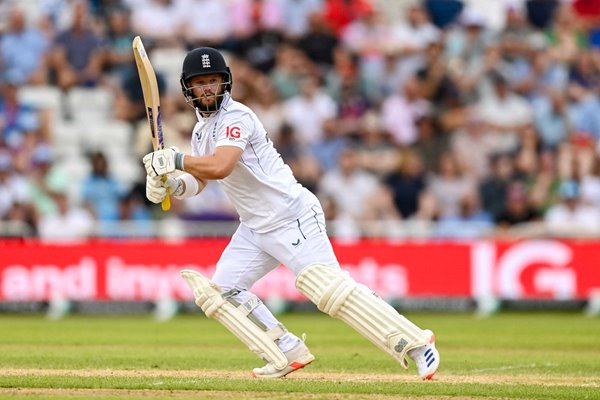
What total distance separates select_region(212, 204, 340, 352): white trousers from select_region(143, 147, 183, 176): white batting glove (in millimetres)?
837

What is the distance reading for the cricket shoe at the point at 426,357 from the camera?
780 centimetres

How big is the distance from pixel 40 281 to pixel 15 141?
108 inches

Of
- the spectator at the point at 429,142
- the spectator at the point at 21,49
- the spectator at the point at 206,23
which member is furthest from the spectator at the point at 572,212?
the spectator at the point at 21,49

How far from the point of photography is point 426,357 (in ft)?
25.7

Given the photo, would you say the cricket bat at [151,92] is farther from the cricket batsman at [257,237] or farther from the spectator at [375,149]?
the spectator at [375,149]

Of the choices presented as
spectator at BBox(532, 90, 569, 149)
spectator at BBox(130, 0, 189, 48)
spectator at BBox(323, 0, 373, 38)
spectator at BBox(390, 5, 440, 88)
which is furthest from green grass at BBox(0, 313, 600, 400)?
spectator at BBox(323, 0, 373, 38)

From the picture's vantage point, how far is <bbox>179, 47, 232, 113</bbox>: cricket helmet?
7895 millimetres

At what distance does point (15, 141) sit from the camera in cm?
1725

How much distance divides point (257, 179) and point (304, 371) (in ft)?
5.44

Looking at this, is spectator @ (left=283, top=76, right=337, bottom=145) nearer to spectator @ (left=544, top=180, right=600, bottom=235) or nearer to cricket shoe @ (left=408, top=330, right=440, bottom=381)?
spectator @ (left=544, top=180, right=600, bottom=235)

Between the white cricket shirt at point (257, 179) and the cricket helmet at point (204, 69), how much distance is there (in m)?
0.08

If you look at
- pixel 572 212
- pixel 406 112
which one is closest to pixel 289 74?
pixel 406 112

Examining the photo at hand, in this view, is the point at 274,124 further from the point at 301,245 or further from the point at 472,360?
the point at 301,245

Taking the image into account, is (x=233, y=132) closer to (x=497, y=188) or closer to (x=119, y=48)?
(x=497, y=188)
